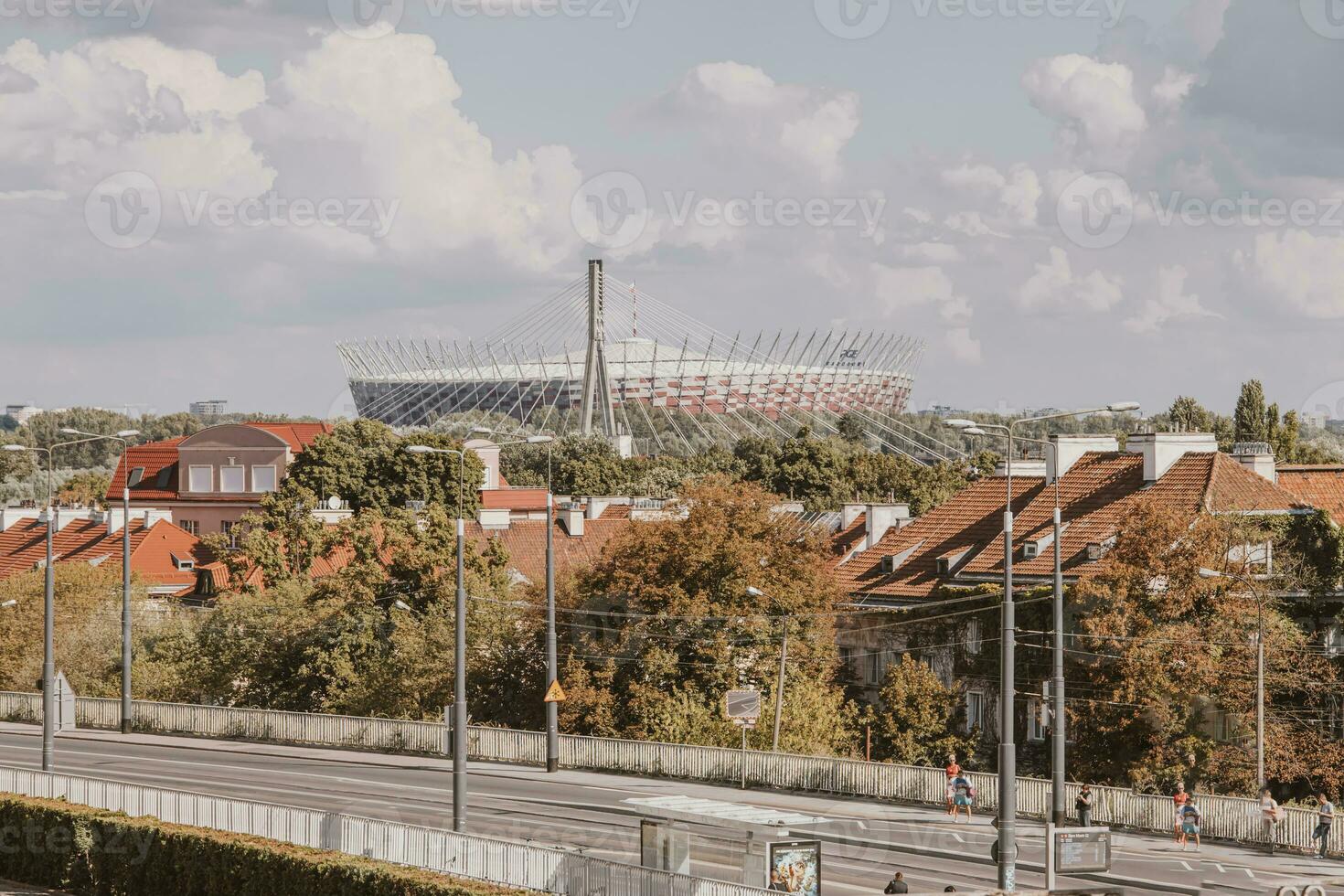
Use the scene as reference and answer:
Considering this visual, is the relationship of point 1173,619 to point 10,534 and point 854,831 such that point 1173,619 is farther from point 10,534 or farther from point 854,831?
point 10,534

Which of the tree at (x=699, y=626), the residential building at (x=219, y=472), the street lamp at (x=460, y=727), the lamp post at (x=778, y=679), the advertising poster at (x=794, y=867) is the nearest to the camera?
the advertising poster at (x=794, y=867)

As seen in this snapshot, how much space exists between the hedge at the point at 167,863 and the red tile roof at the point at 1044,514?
27799 mm

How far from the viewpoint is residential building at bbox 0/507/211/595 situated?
286ft

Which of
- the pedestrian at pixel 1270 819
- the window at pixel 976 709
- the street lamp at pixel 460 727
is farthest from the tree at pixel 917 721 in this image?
the street lamp at pixel 460 727

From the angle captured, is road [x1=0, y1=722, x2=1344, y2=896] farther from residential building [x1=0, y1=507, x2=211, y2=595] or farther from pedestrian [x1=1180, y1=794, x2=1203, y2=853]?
residential building [x1=0, y1=507, x2=211, y2=595]

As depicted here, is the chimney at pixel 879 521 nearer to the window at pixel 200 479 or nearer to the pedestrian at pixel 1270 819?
the pedestrian at pixel 1270 819

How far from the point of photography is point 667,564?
5603 cm

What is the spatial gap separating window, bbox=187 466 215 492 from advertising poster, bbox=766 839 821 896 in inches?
3453

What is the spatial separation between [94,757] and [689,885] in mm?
33351

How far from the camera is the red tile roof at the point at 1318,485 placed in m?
→ 56.6

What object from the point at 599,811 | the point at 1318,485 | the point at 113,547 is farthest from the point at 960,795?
the point at 113,547

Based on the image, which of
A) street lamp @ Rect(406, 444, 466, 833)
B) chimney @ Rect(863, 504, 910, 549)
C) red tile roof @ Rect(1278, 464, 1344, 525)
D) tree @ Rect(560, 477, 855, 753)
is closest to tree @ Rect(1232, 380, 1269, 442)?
chimney @ Rect(863, 504, 910, 549)

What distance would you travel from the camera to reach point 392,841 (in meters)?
30.8

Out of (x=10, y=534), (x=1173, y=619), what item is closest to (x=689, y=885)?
(x=1173, y=619)
